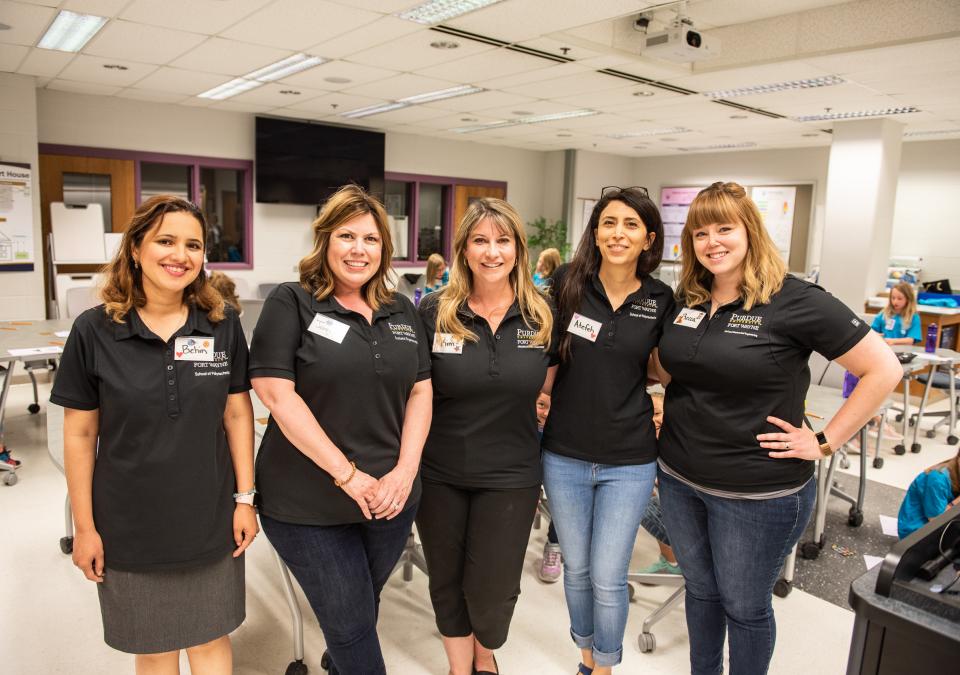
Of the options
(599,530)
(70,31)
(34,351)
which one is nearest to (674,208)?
(70,31)

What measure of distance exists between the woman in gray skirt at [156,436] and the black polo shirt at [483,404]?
0.54m

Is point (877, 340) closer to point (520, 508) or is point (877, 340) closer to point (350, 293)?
point (520, 508)

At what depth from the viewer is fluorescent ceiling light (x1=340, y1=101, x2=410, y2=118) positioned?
22.9 feet

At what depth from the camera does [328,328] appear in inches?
64.0

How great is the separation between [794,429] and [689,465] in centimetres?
29

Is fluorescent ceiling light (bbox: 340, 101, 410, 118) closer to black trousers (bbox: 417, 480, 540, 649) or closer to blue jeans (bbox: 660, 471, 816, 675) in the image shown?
black trousers (bbox: 417, 480, 540, 649)

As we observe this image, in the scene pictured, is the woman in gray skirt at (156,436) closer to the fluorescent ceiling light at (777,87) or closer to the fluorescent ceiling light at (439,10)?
the fluorescent ceiling light at (439,10)

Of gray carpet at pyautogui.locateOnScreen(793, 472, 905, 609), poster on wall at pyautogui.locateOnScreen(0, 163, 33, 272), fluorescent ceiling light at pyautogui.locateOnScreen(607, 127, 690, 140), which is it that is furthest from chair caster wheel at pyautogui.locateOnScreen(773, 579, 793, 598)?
poster on wall at pyautogui.locateOnScreen(0, 163, 33, 272)

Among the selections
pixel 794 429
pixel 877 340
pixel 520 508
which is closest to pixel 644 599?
pixel 520 508

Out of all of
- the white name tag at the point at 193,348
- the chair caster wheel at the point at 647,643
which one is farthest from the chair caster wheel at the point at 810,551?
the white name tag at the point at 193,348

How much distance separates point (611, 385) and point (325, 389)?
0.82 metres

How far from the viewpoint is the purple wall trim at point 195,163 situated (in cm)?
689

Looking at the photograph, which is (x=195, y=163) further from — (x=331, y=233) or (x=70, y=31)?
(x=331, y=233)

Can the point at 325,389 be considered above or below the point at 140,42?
below
